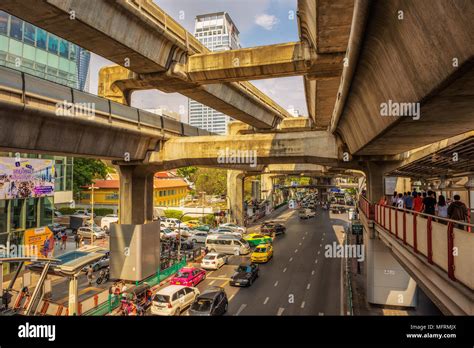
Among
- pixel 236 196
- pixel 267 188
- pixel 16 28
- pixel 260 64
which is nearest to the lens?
pixel 260 64

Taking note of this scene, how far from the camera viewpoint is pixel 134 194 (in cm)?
2205

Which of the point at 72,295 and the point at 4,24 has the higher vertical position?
the point at 4,24

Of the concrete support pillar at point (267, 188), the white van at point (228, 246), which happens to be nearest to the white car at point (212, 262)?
the white van at point (228, 246)

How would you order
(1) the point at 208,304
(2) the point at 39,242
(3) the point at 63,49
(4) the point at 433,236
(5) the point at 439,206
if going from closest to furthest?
1. (4) the point at 433,236
2. (5) the point at 439,206
3. (1) the point at 208,304
4. (2) the point at 39,242
5. (3) the point at 63,49

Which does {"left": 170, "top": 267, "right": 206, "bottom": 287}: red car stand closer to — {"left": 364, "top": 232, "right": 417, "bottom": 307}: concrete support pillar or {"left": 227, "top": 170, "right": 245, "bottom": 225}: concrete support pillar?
{"left": 364, "top": 232, "right": 417, "bottom": 307}: concrete support pillar

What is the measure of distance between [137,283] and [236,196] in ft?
97.9

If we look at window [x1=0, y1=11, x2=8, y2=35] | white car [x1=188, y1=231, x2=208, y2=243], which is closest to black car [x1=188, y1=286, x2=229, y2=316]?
white car [x1=188, y1=231, x2=208, y2=243]

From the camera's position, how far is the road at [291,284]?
1841 centimetres

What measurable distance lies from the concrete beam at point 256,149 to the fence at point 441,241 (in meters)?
7.90

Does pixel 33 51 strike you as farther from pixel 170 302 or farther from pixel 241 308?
pixel 241 308

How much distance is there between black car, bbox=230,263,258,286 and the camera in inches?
886

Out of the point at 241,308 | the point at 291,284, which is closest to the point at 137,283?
the point at 241,308

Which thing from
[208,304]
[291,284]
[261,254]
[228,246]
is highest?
[208,304]
